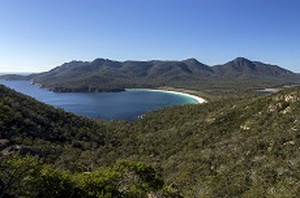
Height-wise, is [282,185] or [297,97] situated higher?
[297,97]

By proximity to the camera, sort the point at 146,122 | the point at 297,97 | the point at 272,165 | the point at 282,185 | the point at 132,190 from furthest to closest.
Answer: the point at 146,122 < the point at 297,97 < the point at 272,165 < the point at 282,185 < the point at 132,190

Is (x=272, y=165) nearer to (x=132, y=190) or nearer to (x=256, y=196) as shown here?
(x=256, y=196)

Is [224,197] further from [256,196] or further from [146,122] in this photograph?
[146,122]

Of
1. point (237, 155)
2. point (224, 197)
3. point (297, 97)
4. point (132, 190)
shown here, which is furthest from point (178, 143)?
point (132, 190)

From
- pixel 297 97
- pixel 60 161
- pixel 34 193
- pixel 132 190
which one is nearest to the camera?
pixel 34 193

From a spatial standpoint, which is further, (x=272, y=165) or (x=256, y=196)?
(x=272, y=165)

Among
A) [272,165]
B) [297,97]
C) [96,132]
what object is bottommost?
[96,132]

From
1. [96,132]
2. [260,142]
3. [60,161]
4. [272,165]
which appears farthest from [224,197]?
[96,132]
